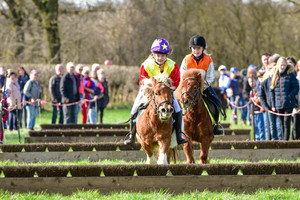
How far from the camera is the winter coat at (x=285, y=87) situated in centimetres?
1404

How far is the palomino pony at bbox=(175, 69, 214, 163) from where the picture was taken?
31.8ft

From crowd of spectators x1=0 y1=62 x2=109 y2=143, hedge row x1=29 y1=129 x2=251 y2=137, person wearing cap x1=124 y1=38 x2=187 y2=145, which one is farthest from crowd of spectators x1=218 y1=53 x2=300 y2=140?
crowd of spectators x1=0 y1=62 x2=109 y2=143

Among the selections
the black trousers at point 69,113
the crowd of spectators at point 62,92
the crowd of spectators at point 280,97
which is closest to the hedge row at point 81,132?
the crowd of spectators at point 280,97

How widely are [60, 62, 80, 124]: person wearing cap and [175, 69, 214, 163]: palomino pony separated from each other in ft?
32.7

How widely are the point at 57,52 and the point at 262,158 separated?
2624cm

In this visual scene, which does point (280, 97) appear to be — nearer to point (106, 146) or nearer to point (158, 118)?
point (106, 146)

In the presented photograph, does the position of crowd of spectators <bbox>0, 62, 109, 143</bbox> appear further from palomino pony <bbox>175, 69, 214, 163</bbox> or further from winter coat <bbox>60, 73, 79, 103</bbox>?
palomino pony <bbox>175, 69, 214, 163</bbox>

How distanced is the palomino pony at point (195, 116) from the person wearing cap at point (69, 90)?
392 inches

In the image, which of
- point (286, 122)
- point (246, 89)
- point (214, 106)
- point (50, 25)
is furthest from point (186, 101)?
point (50, 25)

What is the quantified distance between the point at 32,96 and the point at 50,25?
1663 centimetres

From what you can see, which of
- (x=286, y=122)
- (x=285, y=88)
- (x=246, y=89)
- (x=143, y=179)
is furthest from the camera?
(x=246, y=89)

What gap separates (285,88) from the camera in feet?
46.1

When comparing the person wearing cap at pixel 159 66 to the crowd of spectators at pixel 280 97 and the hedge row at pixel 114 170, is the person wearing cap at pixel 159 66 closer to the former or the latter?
the hedge row at pixel 114 170

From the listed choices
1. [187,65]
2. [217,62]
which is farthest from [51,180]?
[217,62]
